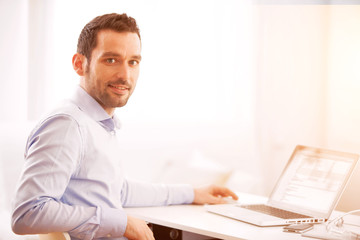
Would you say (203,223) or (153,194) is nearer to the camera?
(203,223)

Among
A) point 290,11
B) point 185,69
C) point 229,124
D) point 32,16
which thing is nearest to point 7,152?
point 32,16

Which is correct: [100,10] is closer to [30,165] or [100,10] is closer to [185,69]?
[185,69]

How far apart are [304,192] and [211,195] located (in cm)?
36

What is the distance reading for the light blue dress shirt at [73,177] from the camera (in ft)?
4.22

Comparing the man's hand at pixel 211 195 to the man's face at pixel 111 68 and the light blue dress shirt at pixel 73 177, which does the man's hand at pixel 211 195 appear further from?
the man's face at pixel 111 68

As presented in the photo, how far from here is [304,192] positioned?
5.43ft

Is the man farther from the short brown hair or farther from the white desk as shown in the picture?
the white desk

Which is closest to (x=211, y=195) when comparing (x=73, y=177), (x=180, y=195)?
(x=180, y=195)

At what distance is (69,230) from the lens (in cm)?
133

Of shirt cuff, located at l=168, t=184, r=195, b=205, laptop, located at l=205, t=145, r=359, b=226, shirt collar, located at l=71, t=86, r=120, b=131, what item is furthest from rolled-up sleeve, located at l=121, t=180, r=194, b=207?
shirt collar, located at l=71, t=86, r=120, b=131

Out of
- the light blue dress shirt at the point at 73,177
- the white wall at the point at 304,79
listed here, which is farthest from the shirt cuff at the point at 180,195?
the white wall at the point at 304,79

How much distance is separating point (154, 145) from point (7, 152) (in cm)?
101

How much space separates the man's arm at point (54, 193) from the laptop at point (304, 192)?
1.48 feet

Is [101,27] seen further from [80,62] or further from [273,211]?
[273,211]
